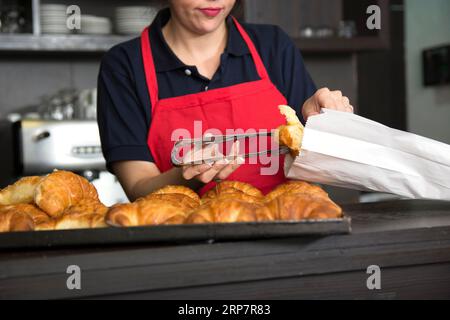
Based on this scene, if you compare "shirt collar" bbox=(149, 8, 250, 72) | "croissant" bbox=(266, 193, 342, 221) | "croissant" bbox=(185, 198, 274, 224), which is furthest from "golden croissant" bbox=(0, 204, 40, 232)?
"shirt collar" bbox=(149, 8, 250, 72)

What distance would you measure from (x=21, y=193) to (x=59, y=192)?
0.42ft

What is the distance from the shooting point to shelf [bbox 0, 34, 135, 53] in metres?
3.29

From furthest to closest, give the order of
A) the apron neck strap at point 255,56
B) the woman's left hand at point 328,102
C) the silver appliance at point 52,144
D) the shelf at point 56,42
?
the shelf at point 56,42, the silver appliance at point 52,144, the apron neck strap at point 255,56, the woman's left hand at point 328,102

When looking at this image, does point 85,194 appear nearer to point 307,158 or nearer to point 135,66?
point 307,158

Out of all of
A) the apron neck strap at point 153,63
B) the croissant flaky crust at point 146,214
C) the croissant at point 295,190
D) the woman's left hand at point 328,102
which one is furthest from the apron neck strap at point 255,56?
the croissant flaky crust at point 146,214

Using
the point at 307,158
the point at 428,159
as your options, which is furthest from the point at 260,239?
A: the point at 428,159

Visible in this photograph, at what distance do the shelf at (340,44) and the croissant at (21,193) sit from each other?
2.62 m

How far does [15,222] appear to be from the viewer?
39.6 inches

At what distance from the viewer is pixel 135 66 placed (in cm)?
189

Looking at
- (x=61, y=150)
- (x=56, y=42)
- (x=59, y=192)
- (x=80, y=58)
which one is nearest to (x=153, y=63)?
(x=59, y=192)

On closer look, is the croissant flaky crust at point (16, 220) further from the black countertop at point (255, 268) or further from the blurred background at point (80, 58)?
the blurred background at point (80, 58)

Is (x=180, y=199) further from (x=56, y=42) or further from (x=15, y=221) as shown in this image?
(x=56, y=42)

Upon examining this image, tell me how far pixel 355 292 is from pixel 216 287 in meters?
0.24

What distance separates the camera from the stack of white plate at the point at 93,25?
3439 mm
